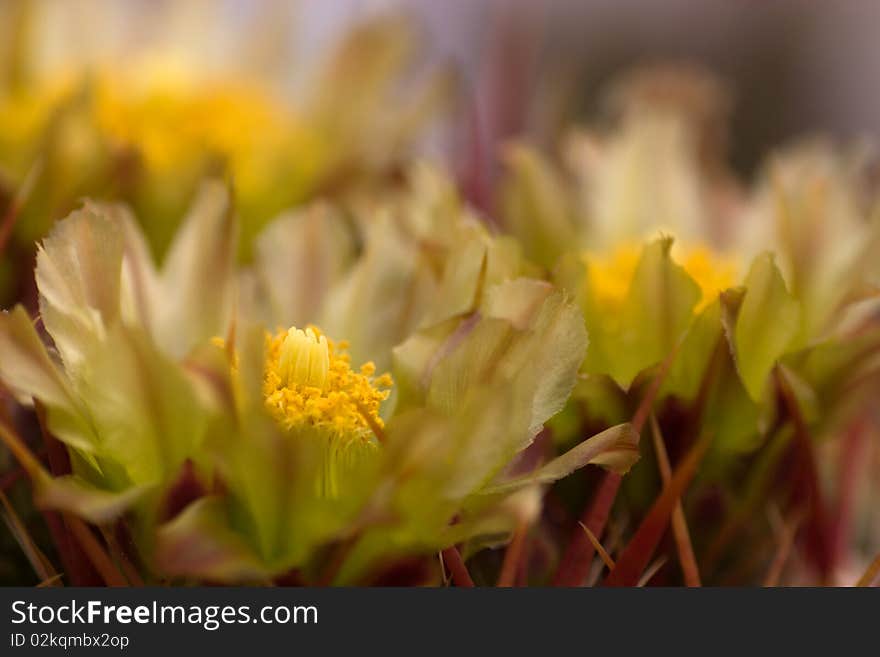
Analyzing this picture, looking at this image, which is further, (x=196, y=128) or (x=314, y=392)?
(x=196, y=128)

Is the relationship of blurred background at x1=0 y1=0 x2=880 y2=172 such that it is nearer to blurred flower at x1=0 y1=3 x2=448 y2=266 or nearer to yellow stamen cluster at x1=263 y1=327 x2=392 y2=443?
blurred flower at x1=0 y1=3 x2=448 y2=266

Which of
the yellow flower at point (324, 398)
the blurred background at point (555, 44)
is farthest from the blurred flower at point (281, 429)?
the blurred background at point (555, 44)

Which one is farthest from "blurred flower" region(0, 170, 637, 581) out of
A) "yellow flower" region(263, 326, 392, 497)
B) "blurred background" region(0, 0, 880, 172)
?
"blurred background" region(0, 0, 880, 172)

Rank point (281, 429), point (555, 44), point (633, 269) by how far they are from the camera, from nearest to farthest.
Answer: point (281, 429) → point (633, 269) → point (555, 44)

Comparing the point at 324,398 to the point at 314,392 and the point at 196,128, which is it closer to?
the point at 314,392

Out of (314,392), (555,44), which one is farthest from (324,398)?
(555,44)

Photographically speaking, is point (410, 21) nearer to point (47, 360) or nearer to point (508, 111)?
point (508, 111)

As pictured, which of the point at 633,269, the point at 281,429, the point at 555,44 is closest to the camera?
the point at 281,429
